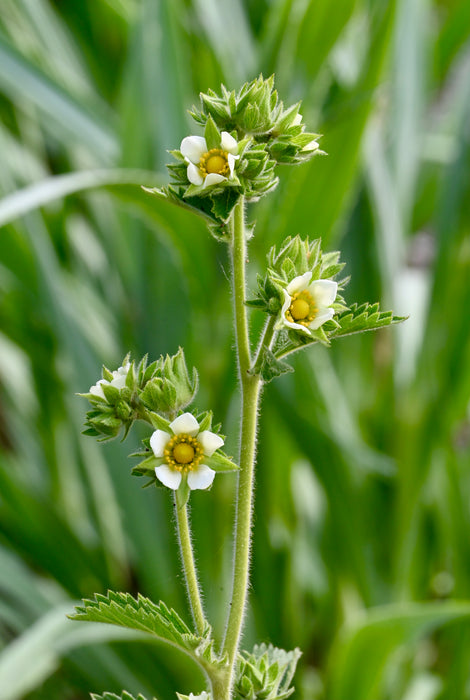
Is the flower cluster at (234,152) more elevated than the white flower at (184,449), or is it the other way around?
the flower cluster at (234,152)

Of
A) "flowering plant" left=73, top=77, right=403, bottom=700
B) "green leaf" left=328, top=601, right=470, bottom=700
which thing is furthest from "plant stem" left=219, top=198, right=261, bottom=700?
"green leaf" left=328, top=601, right=470, bottom=700

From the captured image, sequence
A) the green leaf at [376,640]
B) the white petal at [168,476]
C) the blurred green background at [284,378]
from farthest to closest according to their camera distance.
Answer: the blurred green background at [284,378] < the green leaf at [376,640] < the white petal at [168,476]

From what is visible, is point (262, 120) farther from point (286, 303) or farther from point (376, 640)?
point (376, 640)

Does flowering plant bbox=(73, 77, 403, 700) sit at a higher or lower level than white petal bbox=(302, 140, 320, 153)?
lower

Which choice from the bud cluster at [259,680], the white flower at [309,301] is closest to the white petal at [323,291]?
the white flower at [309,301]

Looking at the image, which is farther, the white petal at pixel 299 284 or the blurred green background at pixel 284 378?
the blurred green background at pixel 284 378

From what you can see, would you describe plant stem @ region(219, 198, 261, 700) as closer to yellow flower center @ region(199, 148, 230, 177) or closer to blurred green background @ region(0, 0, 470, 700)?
yellow flower center @ region(199, 148, 230, 177)

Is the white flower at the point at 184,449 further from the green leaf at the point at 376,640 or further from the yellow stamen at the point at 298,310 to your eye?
the green leaf at the point at 376,640

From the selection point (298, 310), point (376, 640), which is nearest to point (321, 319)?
point (298, 310)
